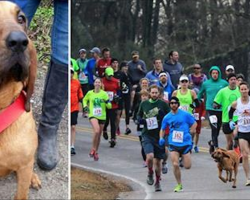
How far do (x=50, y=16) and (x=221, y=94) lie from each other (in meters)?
6.17

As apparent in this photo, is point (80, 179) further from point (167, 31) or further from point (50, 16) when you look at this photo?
point (167, 31)

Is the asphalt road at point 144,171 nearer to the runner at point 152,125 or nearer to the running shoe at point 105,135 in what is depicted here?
A: the running shoe at point 105,135

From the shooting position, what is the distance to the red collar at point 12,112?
2377 mm

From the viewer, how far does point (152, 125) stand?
6961 millimetres

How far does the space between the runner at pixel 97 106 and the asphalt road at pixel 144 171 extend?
0.83ft

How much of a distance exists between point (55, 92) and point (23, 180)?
1.55 feet

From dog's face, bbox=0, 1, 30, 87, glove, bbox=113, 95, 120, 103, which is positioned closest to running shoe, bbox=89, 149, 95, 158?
glove, bbox=113, 95, 120, 103

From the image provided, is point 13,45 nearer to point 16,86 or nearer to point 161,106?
point 16,86

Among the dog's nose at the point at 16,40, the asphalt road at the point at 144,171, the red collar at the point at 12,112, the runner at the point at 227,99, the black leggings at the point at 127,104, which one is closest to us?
the dog's nose at the point at 16,40

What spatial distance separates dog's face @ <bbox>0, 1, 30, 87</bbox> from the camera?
2.12 meters

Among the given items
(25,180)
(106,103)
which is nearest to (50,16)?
(25,180)

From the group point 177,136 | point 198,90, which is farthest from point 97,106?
point 177,136

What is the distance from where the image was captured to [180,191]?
21.4 feet

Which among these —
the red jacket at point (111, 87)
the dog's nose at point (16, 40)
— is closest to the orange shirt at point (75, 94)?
the red jacket at point (111, 87)
